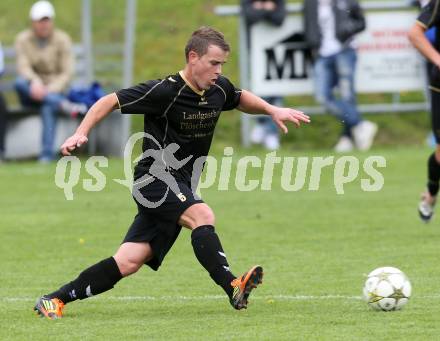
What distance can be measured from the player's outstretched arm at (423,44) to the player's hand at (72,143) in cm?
406

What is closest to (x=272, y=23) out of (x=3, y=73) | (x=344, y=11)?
(x=344, y=11)

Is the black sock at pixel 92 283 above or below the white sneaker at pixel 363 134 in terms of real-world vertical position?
above

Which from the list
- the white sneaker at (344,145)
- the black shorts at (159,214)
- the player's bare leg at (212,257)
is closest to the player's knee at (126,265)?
the black shorts at (159,214)

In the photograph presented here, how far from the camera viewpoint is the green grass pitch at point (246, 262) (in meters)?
6.88

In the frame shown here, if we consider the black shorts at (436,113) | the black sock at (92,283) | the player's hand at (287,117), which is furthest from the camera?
the black shorts at (436,113)

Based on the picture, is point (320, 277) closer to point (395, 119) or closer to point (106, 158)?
point (106, 158)

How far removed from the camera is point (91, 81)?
18453mm

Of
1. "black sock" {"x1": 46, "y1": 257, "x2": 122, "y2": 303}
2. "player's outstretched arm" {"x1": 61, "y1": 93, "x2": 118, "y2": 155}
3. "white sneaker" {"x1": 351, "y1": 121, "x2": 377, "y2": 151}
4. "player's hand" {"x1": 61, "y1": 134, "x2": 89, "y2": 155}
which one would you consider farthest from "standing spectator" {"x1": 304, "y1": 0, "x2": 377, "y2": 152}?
"player's hand" {"x1": 61, "y1": 134, "x2": 89, "y2": 155}

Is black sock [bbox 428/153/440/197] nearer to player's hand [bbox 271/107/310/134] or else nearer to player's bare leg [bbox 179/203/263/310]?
player's hand [bbox 271/107/310/134]

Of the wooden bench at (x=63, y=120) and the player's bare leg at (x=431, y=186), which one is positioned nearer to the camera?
the player's bare leg at (x=431, y=186)

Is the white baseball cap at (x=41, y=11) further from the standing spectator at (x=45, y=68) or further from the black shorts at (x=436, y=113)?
the black shorts at (x=436, y=113)

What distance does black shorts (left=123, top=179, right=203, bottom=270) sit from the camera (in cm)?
730

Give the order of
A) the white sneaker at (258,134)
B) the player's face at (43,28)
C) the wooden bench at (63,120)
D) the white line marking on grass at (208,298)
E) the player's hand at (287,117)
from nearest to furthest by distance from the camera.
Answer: the player's hand at (287,117)
the white line marking on grass at (208,298)
the player's face at (43,28)
the wooden bench at (63,120)
the white sneaker at (258,134)

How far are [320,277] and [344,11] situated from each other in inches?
378
